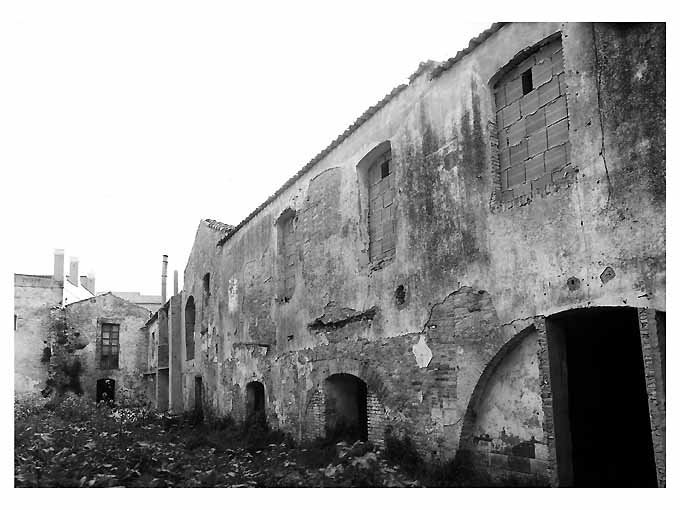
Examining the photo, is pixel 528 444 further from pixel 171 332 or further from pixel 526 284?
pixel 171 332

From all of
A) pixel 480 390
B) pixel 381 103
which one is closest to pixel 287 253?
pixel 381 103

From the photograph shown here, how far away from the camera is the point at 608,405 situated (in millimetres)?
7723

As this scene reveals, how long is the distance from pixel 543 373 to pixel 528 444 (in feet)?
2.66

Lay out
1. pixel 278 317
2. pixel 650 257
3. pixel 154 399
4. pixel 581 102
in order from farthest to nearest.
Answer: pixel 154 399 < pixel 278 317 < pixel 581 102 < pixel 650 257

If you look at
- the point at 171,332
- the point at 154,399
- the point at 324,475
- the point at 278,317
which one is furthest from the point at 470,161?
the point at 154,399

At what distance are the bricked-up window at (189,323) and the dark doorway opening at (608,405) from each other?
1380 centimetres

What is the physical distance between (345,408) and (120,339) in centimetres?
1928

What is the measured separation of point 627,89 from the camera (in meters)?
5.39

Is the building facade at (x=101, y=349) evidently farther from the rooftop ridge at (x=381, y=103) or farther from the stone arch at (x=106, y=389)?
the rooftop ridge at (x=381, y=103)

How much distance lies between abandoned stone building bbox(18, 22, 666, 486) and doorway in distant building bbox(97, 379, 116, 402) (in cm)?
1711

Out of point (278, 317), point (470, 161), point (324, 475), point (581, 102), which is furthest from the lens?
point (278, 317)

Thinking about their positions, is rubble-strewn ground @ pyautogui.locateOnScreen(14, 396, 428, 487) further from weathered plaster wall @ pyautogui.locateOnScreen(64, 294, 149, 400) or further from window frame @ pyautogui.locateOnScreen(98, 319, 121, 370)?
window frame @ pyautogui.locateOnScreen(98, 319, 121, 370)

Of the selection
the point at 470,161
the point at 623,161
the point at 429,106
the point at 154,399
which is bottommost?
the point at 154,399

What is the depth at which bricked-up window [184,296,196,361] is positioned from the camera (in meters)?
19.1
